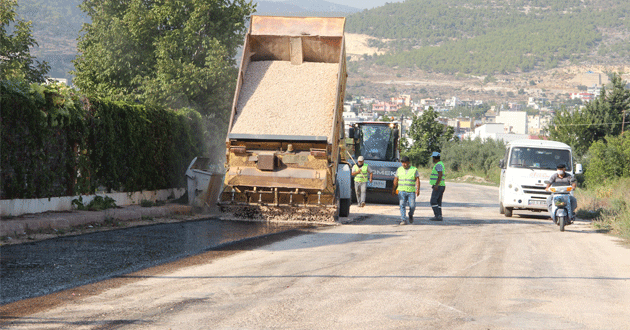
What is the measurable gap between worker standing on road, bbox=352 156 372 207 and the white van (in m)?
4.14

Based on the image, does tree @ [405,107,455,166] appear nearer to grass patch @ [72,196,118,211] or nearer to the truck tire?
the truck tire

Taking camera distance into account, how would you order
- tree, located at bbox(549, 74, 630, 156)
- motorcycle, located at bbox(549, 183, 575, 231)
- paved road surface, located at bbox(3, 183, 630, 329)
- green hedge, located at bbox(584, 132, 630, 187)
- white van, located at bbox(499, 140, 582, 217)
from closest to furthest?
paved road surface, located at bbox(3, 183, 630, 329) < motorcycle, located at bbox(549, 183, 575, 231) < white van, located at bbox(499, 140, 582, 217) < green hedge, located at bbox(584, 132, 630, 187) < tree, located at bbox(549, 74, 630, 156)

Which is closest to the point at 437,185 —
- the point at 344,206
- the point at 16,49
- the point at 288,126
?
the point at 344,206

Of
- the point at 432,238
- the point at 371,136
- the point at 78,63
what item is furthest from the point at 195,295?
Result: the point at 78,63

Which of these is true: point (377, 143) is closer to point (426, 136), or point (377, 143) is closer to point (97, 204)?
point (97, 204)

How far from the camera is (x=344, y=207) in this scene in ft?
53.6

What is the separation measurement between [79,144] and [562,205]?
1112cm

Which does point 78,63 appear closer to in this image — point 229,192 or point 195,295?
point 229,192

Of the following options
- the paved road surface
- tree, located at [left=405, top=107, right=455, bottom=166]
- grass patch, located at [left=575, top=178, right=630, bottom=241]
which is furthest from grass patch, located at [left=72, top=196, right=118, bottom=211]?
tree, located at [left=405, top=107, right=455, bottom=166]

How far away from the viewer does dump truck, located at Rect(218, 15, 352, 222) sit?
14008 millimetres

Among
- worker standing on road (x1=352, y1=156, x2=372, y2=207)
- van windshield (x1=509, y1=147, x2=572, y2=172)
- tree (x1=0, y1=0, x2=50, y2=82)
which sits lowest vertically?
worker standing on road (x1=352, y1=156, x2=372, y2=207)

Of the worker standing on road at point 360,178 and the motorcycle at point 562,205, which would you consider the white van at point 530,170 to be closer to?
the motorcycle at point 562,205

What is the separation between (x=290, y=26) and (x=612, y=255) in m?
8.65

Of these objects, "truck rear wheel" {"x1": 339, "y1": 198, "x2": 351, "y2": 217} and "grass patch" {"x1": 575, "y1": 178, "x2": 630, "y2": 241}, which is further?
"truck rear wheel" {"x1": 339, "y1": 198, "x2": 351, "y2": 217}
